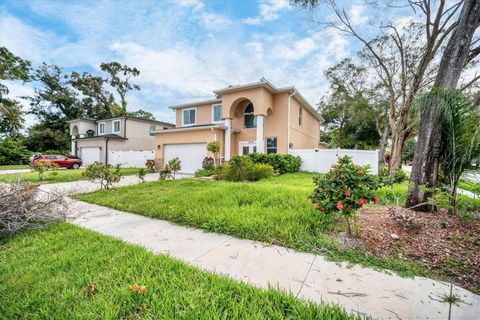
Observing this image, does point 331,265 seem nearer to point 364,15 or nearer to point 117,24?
point 117,24

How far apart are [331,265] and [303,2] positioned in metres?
8.97

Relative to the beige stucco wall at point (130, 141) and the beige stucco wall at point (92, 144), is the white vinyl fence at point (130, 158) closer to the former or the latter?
the beige stucco wall at point (92, 144)

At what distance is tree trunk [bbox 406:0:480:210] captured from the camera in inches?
156

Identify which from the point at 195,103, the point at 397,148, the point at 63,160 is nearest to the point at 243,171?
the point at 195,103

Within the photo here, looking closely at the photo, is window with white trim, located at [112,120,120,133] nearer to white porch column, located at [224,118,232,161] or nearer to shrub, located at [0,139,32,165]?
shrub, located at [0,139,32,165]

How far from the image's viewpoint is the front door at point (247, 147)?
579 inches

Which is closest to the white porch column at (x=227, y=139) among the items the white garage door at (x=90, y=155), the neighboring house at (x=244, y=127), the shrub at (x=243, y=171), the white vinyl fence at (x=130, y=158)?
the neighboring house at (x=244, y=127)

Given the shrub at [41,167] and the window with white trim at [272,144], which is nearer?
the shrub at [41,167]

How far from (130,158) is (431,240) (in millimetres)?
21388

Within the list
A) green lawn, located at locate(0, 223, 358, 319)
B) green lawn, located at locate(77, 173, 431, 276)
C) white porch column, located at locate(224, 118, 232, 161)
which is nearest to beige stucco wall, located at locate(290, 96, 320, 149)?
white porch column, located at locate(224, 118, 232, 161)

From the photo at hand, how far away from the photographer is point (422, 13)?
997cm

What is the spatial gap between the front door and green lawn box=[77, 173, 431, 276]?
8516mm

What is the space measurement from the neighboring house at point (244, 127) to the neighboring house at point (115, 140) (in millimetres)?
5037

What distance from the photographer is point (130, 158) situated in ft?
64.8
